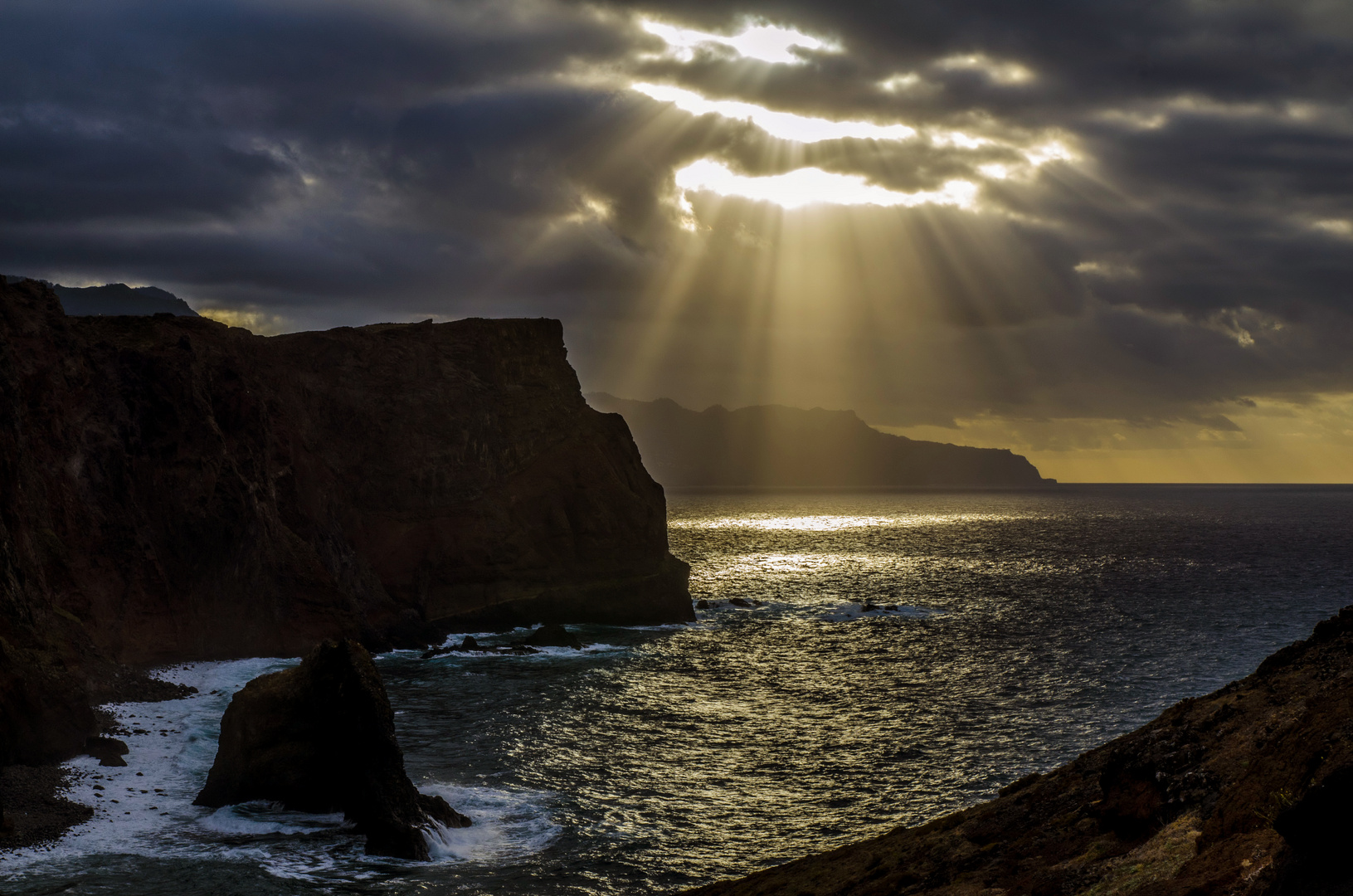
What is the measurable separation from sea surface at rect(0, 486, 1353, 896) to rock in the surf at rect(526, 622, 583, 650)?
146cm

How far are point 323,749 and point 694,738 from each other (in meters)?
15.9

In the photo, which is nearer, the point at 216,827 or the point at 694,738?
the point at 216,827

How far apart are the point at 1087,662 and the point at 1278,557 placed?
87.6 m

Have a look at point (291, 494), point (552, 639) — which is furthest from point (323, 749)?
point (291, 494)

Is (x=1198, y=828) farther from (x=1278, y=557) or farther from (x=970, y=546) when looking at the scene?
(x=970, y=546)

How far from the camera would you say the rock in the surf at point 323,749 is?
28109mm

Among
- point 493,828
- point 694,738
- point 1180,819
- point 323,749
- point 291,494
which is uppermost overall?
point 291,494

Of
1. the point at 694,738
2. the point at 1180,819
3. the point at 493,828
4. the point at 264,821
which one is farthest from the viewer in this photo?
the point at 694,738

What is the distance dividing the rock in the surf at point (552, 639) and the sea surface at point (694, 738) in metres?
1.46

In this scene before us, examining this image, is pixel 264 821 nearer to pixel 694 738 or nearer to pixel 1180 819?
pixel 694 738

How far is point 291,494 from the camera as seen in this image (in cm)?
6150

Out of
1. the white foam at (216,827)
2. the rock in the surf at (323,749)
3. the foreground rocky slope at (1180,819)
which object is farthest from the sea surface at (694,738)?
the foreground rocky slope at (1180,819)

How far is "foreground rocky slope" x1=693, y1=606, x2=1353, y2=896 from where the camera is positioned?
9320 millimetres

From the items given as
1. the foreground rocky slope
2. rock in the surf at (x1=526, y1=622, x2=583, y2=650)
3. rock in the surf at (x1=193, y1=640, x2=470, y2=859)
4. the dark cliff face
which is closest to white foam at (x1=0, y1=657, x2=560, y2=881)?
rock in the surf at (x1=193, y1=640, x2=470, y2=859)
